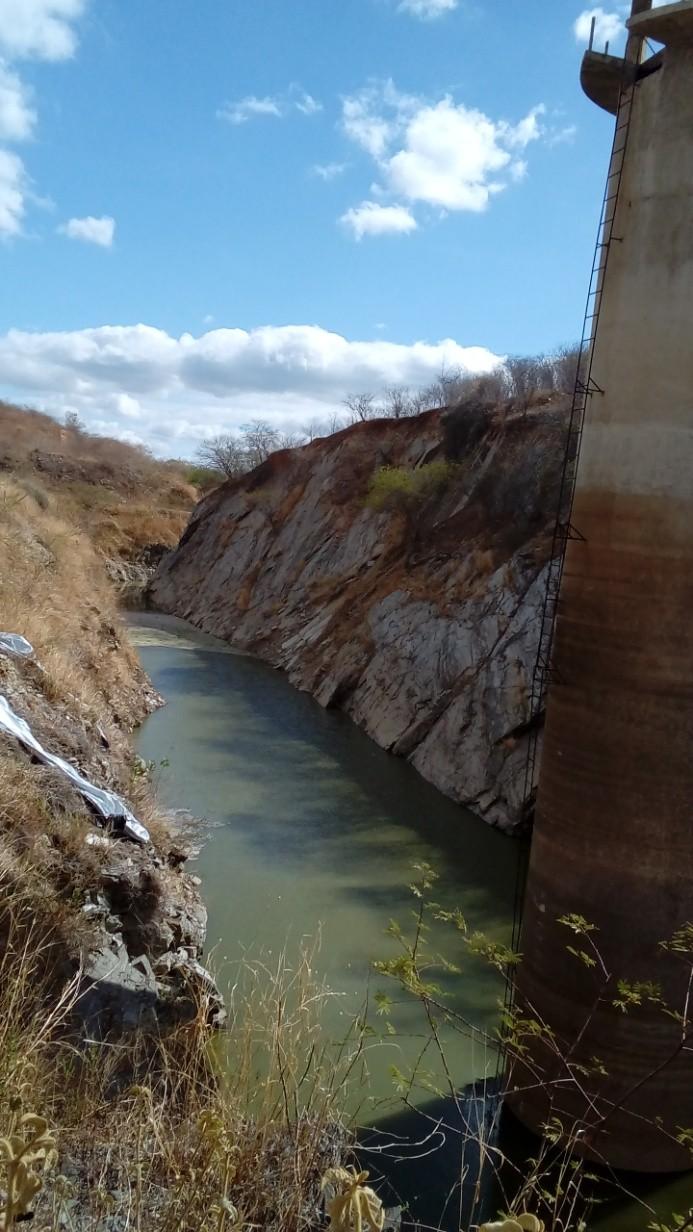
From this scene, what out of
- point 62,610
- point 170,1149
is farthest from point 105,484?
point 170,1149

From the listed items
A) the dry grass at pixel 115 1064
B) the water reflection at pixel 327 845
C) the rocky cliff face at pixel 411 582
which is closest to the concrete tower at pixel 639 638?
the water reflection at pixel 327 845

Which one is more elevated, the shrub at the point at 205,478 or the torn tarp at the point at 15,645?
the shrub at the point at 205,478

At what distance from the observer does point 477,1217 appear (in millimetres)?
6051

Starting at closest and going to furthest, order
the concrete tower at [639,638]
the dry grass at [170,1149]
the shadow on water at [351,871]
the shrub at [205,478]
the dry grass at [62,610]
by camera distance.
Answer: the dry grass at [170,1149], the concrete tower at [639,638], the shadow on water at [351,871], the dry grass at [62,610], the shrub at [205,478]

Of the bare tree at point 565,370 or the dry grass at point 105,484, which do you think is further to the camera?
the dry grass at point 105,484

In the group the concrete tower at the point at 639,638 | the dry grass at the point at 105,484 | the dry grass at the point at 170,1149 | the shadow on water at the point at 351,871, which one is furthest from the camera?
the dry grass at the point at 105,484

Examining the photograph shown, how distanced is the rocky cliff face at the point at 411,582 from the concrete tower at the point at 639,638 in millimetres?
7131

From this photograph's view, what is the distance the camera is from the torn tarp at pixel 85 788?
739 cm

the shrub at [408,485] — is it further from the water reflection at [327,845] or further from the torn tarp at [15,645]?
the torn tarp at [15,645]

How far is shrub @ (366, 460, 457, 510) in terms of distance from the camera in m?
25.1

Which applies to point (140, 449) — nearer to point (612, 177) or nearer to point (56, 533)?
point (56, 533)

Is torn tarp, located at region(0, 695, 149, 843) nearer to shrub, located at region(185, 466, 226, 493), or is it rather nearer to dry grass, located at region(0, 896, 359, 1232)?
dry grass, located at region(0, 896, 359, 1232)

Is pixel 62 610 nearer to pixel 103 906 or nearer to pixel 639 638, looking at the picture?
pixel 103 906

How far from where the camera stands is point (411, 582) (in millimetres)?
22359
